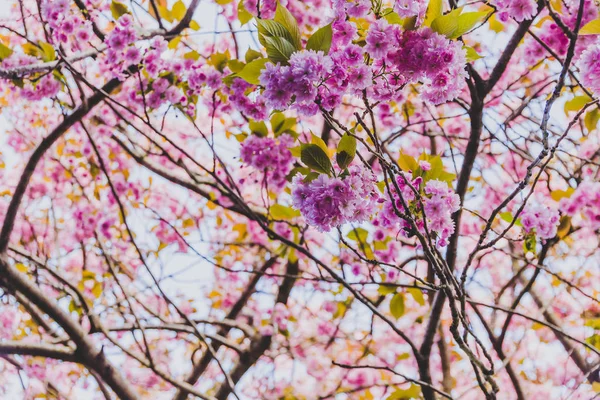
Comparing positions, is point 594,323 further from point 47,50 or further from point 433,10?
point 47,50

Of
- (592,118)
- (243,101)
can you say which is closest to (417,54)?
(243,101)

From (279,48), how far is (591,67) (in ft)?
3.09

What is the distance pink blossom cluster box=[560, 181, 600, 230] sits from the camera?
8.67 ft

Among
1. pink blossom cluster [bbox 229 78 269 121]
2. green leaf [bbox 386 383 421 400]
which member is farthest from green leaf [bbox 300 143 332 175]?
green leaf [bbox 386 383 421 400]

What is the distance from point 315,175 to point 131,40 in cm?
182

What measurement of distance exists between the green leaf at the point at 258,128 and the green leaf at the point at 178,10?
1.01m

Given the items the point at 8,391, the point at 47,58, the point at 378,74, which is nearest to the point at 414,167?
the point at 378,74

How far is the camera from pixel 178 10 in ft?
10.5

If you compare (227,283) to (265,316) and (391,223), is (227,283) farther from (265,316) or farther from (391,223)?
(391,223)

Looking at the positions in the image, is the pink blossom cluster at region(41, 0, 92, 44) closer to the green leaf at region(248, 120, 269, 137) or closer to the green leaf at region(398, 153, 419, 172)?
the green leaf at region(248, 120, 269, 137)

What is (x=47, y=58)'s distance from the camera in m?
2.71

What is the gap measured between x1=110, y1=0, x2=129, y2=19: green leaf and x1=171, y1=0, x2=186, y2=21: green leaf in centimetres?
32

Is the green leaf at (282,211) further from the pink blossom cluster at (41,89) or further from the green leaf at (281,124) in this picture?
the pink blossom cluster at (41,89)

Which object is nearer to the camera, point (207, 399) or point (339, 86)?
point (339, 86)
